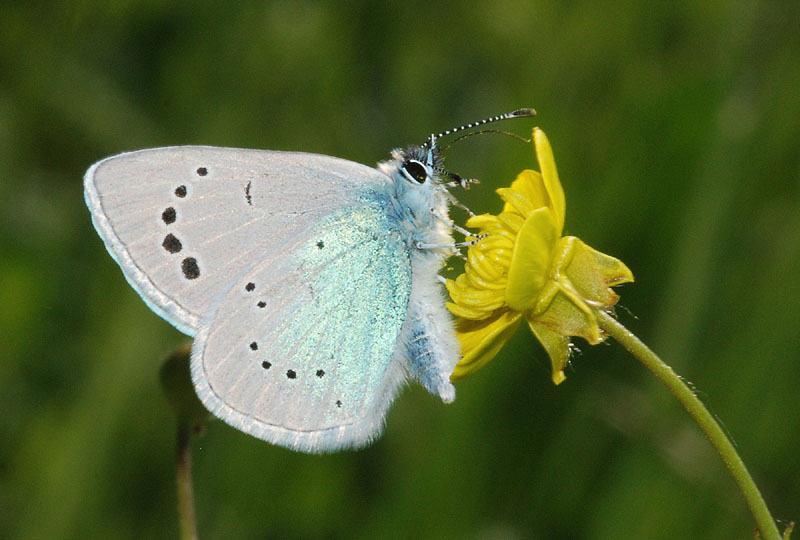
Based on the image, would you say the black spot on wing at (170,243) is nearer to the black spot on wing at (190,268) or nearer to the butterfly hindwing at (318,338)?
the black spot on wing at (190,268)

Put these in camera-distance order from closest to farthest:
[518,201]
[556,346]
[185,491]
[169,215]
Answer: [185,491] → [556,346] → [518,201] → [169,215]

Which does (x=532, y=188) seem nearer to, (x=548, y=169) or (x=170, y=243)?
(x=548, y=169)

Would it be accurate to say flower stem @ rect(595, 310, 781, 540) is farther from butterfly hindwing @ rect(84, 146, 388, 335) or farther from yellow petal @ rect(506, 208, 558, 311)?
butterfly hindwing @ rect(84, 146, 388, 335)

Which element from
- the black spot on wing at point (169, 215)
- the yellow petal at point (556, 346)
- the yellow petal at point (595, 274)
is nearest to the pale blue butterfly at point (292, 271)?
the black spot on wing at point (169, 215)

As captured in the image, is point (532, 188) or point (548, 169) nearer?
point (548, 169)

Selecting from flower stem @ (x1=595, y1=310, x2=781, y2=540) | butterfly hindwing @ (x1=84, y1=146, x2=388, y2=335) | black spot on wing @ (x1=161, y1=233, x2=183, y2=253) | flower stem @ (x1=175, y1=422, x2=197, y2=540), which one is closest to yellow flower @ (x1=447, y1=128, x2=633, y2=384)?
flower stem @ (x1=595, y1=310, x2=781, y2=540)

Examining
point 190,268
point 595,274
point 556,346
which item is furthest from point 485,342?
point 190,268
